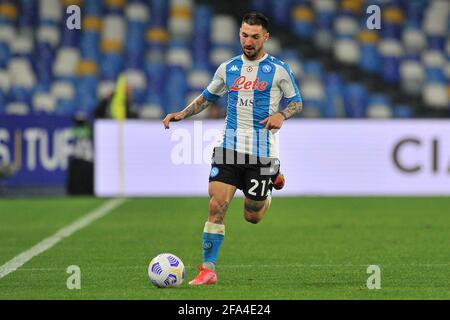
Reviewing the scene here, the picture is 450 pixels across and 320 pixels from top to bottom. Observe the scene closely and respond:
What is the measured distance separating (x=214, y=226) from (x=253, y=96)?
999 mm

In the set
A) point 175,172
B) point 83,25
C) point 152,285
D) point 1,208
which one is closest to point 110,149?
point 175,172

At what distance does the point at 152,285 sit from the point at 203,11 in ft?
53.3

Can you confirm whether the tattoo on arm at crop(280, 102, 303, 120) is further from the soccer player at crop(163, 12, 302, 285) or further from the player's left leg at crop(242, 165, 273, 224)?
the player's left leg at crop(242, 165, 273, 224)

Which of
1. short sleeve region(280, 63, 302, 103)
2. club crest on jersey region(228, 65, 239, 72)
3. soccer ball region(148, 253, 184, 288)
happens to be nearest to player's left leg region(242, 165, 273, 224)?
short sleeve region(280, 63, 302, 103)

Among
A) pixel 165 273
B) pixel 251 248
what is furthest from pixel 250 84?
pixel 251 248

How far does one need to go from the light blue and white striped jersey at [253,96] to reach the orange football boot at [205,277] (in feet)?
3.17

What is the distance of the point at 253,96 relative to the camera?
353 inches

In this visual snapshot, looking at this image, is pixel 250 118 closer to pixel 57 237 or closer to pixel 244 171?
pixel 244 171

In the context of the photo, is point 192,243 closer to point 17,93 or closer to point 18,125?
point 18,125

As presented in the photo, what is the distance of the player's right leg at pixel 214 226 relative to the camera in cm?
864

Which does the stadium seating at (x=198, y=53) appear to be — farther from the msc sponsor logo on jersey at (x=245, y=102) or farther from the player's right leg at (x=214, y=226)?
the player's right leg at (x=214, y=226)

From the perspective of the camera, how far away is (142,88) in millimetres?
23078

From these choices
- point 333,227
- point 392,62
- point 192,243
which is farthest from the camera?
point 392,62

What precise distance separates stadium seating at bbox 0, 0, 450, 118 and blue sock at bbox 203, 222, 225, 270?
44.2ft
